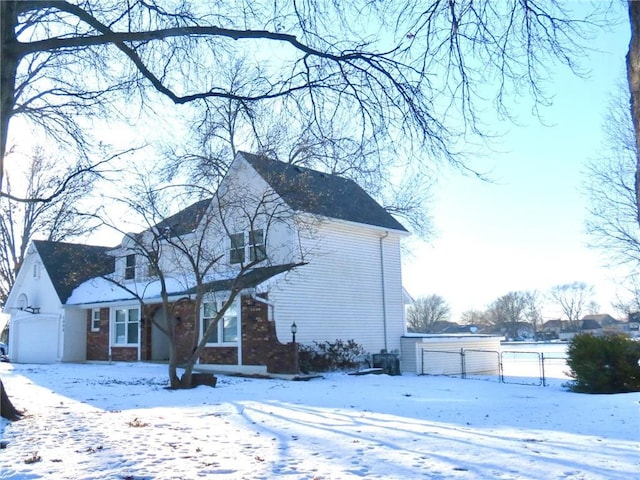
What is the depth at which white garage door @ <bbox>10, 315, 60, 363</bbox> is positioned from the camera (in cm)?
2748

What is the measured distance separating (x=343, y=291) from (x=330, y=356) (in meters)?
2.50

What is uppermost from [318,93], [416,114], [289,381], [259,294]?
[318,93]

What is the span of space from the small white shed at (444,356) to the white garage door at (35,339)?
15.9 metres

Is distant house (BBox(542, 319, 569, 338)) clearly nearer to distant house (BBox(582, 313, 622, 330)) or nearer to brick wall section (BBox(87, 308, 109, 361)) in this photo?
distant house (BBox(582, 313, 622, 330))

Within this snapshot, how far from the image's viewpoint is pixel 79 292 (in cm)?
2805

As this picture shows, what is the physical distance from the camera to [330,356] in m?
19.9

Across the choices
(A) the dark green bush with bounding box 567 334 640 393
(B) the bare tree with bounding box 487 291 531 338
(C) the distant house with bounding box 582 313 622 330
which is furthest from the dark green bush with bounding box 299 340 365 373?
(C) the distant house with bounding box 582 313 622 330

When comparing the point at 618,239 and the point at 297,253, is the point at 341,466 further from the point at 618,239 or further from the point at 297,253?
the point at 618,239

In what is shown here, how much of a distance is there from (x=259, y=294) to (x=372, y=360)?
5.17 metres

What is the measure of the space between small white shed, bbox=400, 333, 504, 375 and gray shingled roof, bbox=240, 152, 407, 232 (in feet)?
14.8

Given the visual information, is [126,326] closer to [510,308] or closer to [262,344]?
[262,344]

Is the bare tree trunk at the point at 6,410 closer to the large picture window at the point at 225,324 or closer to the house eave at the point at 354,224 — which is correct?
the house eave at the point at 354,224

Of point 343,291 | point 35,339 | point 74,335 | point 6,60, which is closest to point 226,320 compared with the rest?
point 343,291

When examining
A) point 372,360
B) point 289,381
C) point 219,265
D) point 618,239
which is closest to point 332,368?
point 372,360
